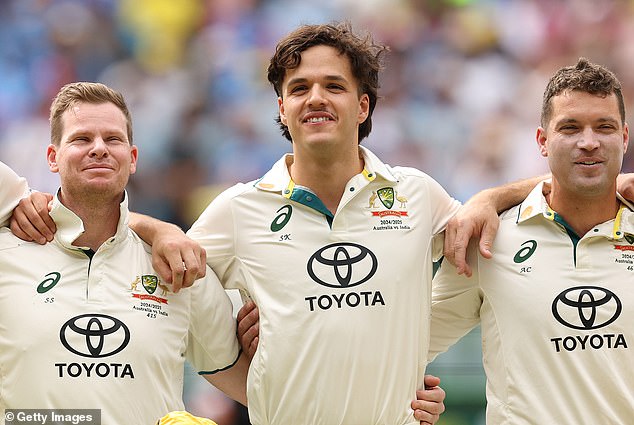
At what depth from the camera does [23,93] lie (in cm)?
982

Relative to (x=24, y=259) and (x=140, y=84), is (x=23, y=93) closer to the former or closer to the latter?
(x=140, y=84)

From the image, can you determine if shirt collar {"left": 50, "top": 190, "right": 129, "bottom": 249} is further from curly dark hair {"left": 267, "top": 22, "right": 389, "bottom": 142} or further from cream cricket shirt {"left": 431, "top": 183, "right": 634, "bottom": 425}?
cream cricket shirt {"left": 431, "top": 183, "right": 634, "bottom": 425}

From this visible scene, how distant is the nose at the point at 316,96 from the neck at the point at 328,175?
235 mm

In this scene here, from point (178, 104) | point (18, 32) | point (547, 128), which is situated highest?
point (18, 32)

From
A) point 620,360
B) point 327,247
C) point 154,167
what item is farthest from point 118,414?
point 154,167

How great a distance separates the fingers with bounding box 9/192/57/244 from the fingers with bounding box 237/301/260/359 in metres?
0.85

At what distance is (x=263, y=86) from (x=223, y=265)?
5315 mm

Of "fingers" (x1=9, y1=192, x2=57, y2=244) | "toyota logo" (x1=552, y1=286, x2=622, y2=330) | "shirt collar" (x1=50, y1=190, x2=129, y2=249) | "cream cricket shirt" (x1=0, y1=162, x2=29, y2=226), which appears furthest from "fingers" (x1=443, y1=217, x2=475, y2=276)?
"cream cricket shirt" (x1=0, y1=162, x2=29, y2=226)

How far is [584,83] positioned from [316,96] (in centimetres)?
109

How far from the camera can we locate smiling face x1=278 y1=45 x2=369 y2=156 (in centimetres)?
436

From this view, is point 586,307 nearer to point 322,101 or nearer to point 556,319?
point 556,319

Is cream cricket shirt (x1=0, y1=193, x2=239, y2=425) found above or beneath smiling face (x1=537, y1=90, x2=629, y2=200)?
beneath

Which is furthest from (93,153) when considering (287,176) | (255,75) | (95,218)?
(255,75)

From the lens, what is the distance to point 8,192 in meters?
4.39
